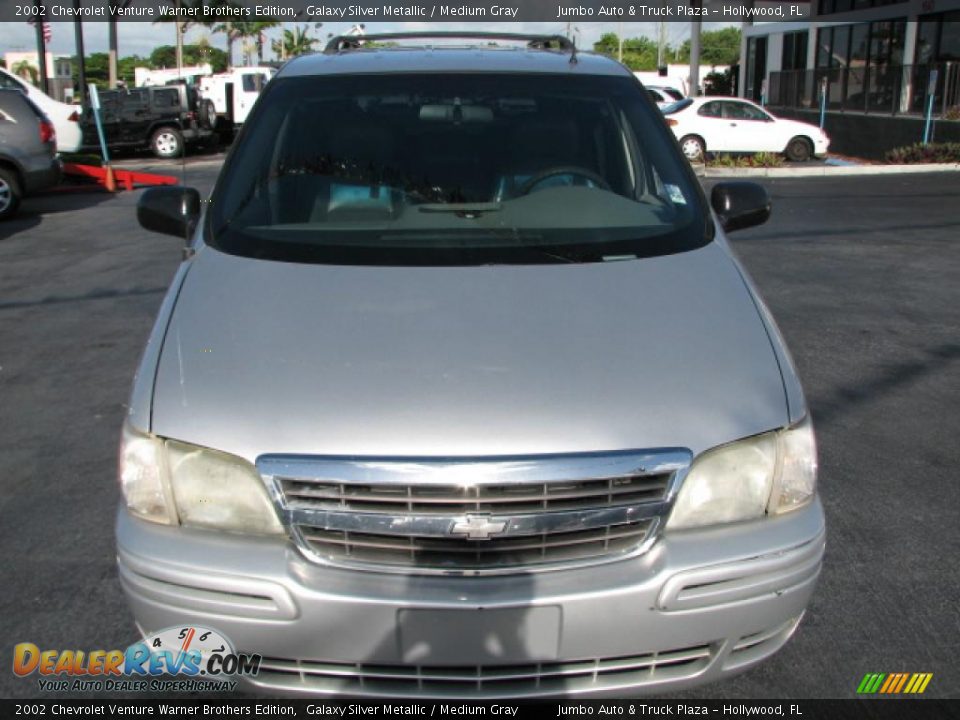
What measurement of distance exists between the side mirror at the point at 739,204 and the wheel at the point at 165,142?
21194mm

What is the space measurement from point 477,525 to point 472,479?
4.4 inches

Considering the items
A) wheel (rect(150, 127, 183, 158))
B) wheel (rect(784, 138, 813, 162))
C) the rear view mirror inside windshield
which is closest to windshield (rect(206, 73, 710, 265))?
the rear view mirror inside windshield

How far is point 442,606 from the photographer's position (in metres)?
2.20

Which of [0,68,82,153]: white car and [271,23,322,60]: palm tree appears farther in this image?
[271,23,322,60]: palm tree

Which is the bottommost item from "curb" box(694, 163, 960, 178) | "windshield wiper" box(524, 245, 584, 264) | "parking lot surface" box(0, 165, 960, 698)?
"curb" box(694, 163, 960, 178)

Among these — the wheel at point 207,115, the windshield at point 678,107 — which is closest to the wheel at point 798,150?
the windshield at point 678,107

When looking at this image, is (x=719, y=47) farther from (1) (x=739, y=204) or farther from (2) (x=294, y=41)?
(1) (x=739, y=204)

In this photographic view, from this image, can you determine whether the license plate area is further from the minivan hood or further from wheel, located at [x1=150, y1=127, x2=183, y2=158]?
wheel, located at [x1=150, y1=127, x2=183, y2=158]

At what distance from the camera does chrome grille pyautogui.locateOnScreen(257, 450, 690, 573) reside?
2.19 m

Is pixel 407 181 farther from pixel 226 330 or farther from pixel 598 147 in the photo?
pixel 226 330

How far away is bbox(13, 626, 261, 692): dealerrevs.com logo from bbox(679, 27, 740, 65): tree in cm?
9182

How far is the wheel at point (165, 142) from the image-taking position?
23.0 m

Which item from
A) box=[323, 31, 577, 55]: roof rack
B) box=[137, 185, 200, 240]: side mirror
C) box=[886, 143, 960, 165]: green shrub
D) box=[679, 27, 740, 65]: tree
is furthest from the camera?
box=[679, 27, 740, 65]: tree

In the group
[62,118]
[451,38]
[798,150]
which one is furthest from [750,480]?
[798,150]
